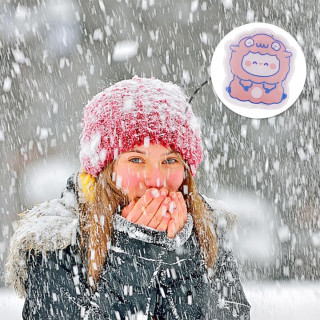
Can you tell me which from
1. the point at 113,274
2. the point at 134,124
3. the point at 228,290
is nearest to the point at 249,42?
the point at 134,124

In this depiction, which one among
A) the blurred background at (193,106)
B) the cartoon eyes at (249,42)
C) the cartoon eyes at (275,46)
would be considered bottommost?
the blurred background at (193,106)

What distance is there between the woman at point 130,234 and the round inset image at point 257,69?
104 centimetres

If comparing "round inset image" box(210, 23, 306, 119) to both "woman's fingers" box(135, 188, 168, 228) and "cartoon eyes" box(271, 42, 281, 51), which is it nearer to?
"cartoon eyes" box(271, 42, 281, 51)

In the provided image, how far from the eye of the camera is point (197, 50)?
384cm

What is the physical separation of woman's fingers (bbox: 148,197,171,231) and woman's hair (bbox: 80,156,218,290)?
0.40 feet

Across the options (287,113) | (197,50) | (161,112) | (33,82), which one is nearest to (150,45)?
(197,50)

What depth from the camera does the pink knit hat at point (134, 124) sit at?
1.20m

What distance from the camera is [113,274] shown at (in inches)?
40.2

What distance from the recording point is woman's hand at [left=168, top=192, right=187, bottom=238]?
103cm

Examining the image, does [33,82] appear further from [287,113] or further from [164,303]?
[164,303]

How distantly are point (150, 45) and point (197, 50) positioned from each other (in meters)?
0.39

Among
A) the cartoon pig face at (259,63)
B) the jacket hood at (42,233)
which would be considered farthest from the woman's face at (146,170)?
the cartoon pig face at (259,63)

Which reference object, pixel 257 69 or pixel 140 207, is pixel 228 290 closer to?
pixel 140 207

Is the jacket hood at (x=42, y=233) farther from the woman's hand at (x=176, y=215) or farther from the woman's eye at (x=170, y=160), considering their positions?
the woman's eye at (x=170, y=160)
